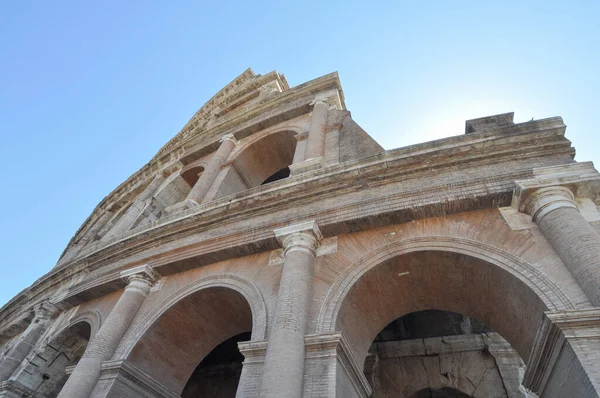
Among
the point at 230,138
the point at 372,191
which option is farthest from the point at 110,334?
the point at 230,138

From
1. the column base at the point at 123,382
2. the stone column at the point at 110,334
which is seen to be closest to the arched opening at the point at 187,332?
the column base at the point at 123,382

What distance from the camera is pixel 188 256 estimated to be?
23.4ft

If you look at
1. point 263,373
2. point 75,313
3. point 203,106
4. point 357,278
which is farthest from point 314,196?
point 203,106

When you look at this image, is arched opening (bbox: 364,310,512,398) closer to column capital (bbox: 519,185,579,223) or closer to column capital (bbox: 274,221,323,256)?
column capital (bbox: 274,221,323,256)

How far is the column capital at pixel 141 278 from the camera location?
724cm

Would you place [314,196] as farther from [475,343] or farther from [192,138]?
[192,138]

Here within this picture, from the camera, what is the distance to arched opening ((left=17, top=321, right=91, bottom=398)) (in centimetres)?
808

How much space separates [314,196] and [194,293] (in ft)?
8.53

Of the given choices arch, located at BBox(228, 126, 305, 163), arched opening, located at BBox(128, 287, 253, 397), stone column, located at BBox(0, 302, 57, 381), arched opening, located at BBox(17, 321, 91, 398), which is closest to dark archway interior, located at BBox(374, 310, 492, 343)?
arched opening, located at BBox(128, 287, 253, 397)

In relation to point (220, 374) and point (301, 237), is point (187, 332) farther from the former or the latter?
point (220, 374)

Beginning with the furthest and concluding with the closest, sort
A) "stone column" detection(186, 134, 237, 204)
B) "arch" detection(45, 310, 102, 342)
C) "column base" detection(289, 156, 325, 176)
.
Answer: "stone column" detection(186, 134, 237, 204)
"column base" detection(289, 156, 325, 176)
"arch" detection(45, 310, 102, 342)

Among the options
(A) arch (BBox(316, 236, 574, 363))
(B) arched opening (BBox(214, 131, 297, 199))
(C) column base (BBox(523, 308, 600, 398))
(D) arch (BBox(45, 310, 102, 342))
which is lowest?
(C) column base (BBox(523, 308, 600, 398))

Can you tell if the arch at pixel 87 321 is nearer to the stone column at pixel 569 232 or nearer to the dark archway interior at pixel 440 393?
the dark archway interior at pixel 440 393

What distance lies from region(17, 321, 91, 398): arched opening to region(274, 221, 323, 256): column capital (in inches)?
196
